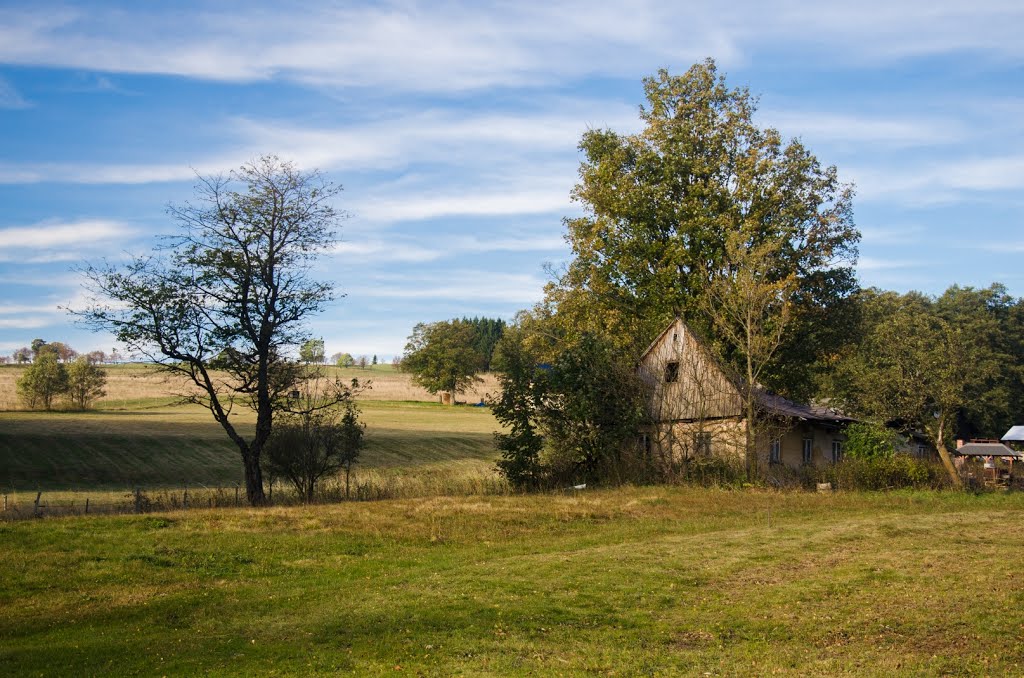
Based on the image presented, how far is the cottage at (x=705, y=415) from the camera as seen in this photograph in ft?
110

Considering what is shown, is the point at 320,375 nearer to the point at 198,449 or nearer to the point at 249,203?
the point at 249,203

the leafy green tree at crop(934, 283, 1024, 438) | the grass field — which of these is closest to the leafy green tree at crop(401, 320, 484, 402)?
the grass field

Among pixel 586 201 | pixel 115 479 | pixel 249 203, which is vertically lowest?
pixel 115 479

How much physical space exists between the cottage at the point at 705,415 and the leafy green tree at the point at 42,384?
44485 millimetres

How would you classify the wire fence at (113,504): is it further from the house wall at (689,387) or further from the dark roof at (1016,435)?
the dark roof at (1016,435)

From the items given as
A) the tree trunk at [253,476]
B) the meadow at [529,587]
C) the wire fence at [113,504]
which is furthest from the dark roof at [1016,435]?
the wire fence at [113,504]

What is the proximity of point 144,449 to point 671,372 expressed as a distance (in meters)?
26.9

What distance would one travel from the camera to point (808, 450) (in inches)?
1585

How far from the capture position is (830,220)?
41500mm

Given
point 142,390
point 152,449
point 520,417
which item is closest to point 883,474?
point 520,417

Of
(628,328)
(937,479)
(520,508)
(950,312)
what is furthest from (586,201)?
(950,312)

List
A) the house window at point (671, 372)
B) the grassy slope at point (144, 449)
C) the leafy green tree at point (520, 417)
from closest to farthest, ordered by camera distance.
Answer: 1. the leafy green tree at point (520, 417)
2. the house window at point (671, 372)
3. the grassy slope at point (144, 449)

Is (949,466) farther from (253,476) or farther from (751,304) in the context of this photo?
(253,476)

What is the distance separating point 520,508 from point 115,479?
22.9m
